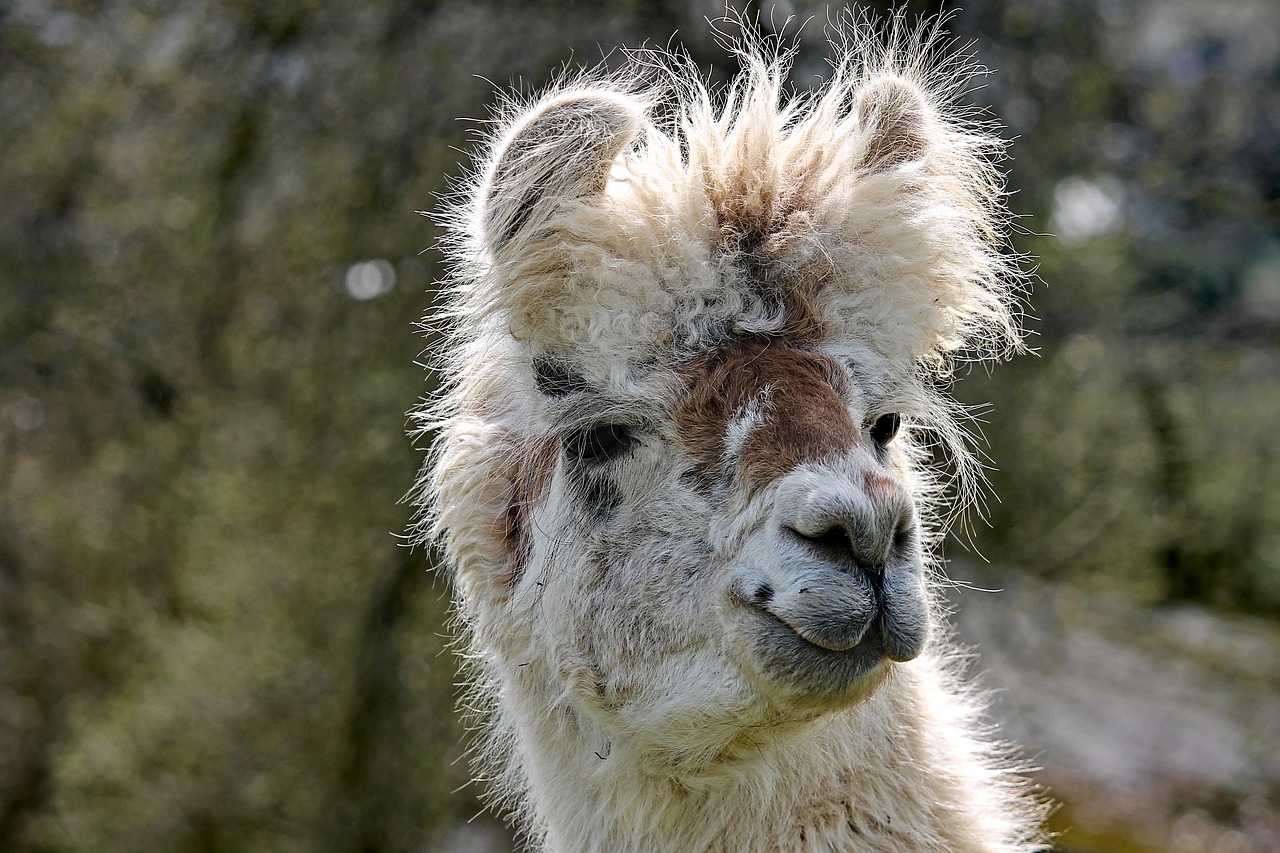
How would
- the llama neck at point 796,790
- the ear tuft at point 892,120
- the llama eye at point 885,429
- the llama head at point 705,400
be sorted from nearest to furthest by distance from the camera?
the llama head at point 705,400, the llama neck at point 796,790, the llama eye at point 885,429, the ear tuft at point 892,120

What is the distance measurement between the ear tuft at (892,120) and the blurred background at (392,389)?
3.54 m

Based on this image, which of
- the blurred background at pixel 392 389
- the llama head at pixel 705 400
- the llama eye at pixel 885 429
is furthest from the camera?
the blurred background at pixel 392 389

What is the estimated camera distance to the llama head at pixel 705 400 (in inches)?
88.6

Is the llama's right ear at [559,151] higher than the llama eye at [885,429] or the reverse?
higher

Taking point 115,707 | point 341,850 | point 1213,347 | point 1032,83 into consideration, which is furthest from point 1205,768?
point 115,707

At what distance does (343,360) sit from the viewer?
283 inches

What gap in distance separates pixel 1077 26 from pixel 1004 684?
13.8 ft

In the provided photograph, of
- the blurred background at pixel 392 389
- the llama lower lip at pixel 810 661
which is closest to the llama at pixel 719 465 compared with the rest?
the llama lower lip at pixel 810 661

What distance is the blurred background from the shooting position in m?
6.86

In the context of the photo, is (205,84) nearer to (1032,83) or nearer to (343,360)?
(343,360)

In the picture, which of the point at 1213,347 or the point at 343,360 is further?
the point at 1213,347

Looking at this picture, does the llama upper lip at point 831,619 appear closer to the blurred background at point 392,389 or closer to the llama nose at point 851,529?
the llama nose at point 851,529

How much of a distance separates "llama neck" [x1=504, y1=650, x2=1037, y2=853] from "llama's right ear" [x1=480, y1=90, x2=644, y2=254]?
129 centimetres

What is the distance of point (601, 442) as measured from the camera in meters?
2.69
